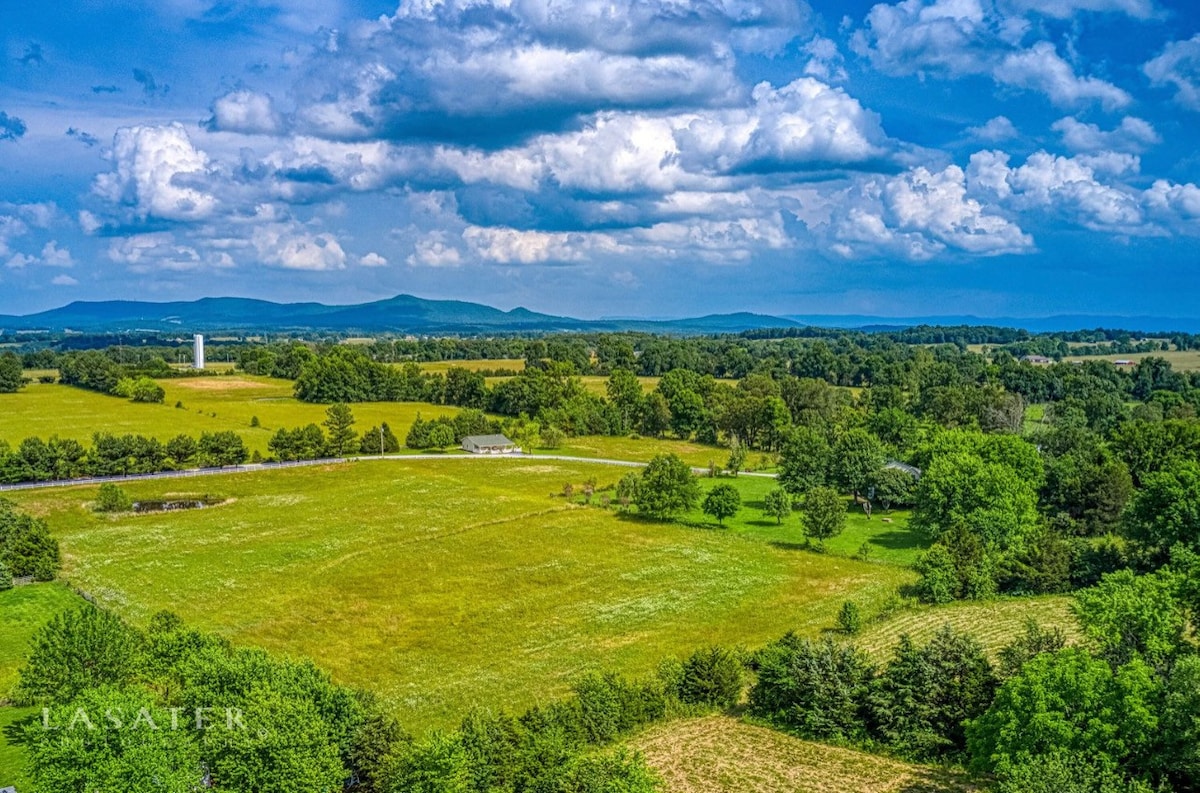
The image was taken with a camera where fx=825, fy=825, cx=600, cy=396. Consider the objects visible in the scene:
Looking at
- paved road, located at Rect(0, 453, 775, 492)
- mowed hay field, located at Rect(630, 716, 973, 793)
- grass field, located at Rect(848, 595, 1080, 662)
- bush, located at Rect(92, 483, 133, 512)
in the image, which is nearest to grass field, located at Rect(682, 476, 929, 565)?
grass field, located at Rect(848, 595, 1080, 662)

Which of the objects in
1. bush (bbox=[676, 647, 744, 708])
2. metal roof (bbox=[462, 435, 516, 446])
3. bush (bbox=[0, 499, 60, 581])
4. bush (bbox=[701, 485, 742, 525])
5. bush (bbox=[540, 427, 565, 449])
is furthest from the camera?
bush (bbox=[540, 427, 565, 449])

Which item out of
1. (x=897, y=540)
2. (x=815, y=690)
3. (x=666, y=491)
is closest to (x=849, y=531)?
(x=897, y=540)

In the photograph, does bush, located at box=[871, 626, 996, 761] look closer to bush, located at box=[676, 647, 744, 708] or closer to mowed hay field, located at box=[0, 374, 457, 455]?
bush, located at box=[676, 647, 744, 708]

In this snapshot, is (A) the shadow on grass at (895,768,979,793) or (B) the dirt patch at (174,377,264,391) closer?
(A) the shadow on grass at (895,768,979,793)

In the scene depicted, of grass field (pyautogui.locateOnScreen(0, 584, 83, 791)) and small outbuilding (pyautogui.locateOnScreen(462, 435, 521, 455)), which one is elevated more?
small outbuilding (pyautogui.locateOnScreen(462, 435, 521, 455))

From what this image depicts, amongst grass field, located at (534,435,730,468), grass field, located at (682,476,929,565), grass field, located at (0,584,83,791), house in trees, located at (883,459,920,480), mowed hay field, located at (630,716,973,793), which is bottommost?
grass field, located at (0,584,83,791)

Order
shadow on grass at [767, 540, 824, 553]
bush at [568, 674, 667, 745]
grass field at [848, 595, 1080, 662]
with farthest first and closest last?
1. shadow on grass at [767, 540, 824, 553]
2. grass field at [848, 595, 1080, 662]
3. bush at [568, 674, 667, 745]

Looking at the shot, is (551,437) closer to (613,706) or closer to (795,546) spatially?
(795,546)

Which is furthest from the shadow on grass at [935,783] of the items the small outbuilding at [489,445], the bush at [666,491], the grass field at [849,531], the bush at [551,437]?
the bush at [551,437]
